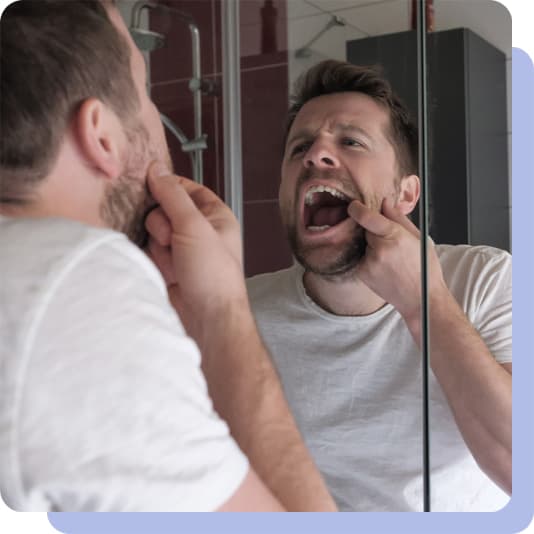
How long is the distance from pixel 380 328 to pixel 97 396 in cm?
35

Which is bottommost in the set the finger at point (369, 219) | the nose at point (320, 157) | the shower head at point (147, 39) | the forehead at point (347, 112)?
the finger at point (369, 219)

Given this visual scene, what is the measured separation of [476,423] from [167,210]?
0.40 m

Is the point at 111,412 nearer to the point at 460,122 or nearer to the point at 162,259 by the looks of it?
the point at 162,259

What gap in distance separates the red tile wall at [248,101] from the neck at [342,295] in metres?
0.04

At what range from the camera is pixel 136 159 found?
906 mm

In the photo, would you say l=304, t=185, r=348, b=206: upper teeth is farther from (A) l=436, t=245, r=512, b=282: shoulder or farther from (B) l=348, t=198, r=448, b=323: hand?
(A) l=436, t=245, r=512, b=282: shoulder

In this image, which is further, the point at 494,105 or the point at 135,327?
the point at 494,105


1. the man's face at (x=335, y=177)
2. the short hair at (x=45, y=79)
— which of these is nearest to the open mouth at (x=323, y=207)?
the man's face at (x=335, y=177)

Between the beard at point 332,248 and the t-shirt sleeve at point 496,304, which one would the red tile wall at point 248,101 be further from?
the t-shirt sleeve at point 496,304

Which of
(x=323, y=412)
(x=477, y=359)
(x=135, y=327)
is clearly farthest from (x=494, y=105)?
(x=135, y=327)

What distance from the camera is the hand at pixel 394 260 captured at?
0.90m

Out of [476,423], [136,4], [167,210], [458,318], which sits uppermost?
[136,4]

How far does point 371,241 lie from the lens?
→ 910 mm

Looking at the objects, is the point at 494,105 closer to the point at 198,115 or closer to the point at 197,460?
the point at 198,115
